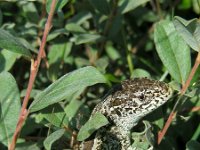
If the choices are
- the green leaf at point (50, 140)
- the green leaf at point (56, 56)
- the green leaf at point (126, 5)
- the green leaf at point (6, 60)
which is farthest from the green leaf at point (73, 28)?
the green leaf at point (50, 140)

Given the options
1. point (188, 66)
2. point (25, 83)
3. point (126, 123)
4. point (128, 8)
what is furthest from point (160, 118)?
point (25, 83)

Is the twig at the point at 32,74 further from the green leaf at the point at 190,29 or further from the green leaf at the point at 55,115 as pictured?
the green leaf at the point at 190,29

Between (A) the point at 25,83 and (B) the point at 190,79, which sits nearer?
(B) the point at 190,79

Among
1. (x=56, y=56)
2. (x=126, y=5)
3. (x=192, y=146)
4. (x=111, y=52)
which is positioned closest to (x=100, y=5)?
(x=126, y=5)

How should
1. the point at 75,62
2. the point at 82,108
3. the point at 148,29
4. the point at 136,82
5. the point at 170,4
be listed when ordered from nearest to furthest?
the point at 136,82 → the point at 82,108 → the point at 75,62 → the point at 170,4 → the point at 148,29

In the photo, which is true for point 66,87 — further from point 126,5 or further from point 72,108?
point 126,5

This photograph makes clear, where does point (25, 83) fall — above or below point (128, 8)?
below

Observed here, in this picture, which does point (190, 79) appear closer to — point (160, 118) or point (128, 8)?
point (160, 118)

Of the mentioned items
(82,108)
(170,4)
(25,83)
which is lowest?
(25,83)
